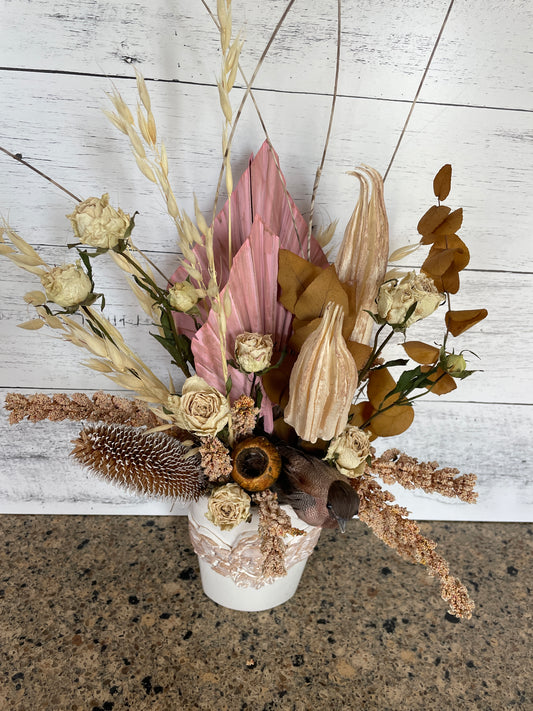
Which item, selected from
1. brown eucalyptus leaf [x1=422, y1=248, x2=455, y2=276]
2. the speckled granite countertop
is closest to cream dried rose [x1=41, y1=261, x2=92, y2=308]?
brown eucalyptus leaf [x1=422, y1=248, x2=455, y2=276]

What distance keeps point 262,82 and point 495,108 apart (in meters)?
0.28

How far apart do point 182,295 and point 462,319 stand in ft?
0.92

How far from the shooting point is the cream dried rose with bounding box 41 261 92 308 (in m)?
0.44

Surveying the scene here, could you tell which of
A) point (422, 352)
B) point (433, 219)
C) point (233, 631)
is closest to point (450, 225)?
point (433, 219)

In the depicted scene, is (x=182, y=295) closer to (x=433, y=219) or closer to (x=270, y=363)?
(x=270, y=363)

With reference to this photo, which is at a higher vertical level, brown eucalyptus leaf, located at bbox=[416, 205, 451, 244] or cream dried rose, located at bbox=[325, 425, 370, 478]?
brown eucalyptus leaf, located at bbox=[416, 205, 451, 244]

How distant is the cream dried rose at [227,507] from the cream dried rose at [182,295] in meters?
0.19

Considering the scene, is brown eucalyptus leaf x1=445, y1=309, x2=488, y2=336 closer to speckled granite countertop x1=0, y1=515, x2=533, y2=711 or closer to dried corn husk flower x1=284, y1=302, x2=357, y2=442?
dried corn husk flower x1=284, y1=302, x2=357, y2=442

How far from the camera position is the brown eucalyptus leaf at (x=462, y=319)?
0.51 meters

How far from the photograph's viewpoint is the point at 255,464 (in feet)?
1.78

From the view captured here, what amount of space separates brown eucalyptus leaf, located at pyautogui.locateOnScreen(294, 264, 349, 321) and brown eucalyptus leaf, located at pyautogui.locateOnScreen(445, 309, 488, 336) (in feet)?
0.39

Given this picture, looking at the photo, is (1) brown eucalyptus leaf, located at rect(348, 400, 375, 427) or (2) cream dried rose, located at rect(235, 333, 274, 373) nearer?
(2) cream dried rose, located at rect(235, 333, 274, 373)

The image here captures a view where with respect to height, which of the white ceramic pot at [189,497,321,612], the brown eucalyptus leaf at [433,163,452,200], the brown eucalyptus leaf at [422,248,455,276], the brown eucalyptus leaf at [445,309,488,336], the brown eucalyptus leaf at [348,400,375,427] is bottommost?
the white ceramic pot at [189,497,321,612]

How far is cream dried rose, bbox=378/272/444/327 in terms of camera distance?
470 mm
